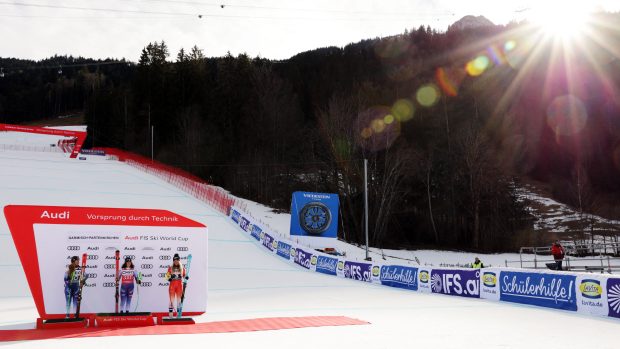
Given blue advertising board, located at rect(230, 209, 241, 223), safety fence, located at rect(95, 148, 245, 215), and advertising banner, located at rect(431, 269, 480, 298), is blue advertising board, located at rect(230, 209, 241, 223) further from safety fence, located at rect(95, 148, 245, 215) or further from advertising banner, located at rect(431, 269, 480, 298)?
advertising banner, located at rect(431, 269, 480, 298)

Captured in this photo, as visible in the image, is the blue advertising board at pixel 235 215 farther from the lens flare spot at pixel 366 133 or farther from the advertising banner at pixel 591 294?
the advertising banner at pixel 591 294

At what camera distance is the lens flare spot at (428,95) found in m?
58.0

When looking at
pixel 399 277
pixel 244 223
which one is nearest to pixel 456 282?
pixel 399 277

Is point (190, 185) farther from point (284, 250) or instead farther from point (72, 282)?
point (72, 282)

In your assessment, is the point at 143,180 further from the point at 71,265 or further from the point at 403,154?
the point at 71,265

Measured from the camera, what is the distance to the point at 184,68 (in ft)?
265

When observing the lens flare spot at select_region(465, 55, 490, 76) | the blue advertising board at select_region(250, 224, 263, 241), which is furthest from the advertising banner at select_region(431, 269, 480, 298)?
the lens flare spot at select_region(465, 55, 490, 76)

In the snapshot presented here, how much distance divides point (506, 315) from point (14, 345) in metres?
10.9

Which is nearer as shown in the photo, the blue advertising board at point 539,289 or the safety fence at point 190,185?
the blue advertising board at point 539,289

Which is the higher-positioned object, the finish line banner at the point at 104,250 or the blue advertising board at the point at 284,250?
the finish line banner at the point at 104,250

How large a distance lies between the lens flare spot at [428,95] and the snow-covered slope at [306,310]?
33784 mm

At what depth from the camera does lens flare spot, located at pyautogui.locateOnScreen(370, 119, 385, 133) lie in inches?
1900

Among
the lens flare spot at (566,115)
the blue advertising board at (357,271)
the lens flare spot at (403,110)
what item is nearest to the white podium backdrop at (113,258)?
the blue advertising board at (357,271)

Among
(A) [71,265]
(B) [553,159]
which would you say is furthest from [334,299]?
(B) [553,159]
